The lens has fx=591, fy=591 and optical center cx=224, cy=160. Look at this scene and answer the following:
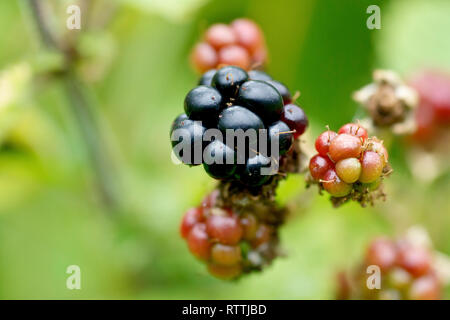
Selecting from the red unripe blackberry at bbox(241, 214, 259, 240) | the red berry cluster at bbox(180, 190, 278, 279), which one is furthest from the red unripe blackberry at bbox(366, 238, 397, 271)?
the red unripe blackberry at bbox(241, 214, 259, 240)

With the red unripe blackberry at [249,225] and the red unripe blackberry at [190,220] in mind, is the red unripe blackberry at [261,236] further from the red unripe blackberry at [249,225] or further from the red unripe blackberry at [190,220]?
the red unripe blackberry at [190,220]

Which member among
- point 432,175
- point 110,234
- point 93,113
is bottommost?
point 110,234

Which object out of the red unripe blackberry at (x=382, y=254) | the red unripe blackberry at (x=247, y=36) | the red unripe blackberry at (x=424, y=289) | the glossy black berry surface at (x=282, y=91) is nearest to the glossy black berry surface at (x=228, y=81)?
the glossy black berry surface at (x=282, y=91)

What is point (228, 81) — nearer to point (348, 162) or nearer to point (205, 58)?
A: point (348, 162)

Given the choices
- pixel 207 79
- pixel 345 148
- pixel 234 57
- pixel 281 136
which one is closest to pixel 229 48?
pixel 234 57

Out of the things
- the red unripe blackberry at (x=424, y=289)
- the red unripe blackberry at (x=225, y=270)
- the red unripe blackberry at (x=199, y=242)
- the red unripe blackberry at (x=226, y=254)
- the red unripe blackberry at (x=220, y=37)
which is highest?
the red unripe blackberry at (x=220, y=37)

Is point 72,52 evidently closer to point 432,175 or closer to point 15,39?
point 15,39
